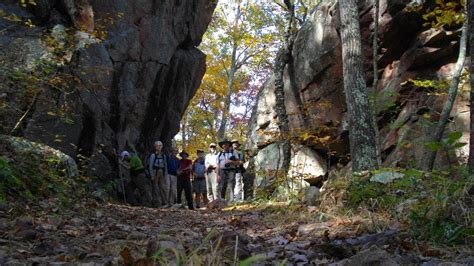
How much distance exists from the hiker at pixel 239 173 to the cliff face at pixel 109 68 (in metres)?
3.84

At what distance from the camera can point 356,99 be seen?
7887mm

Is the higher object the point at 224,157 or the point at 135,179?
the point at 224,157

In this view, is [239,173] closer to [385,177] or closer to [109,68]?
[109,68]

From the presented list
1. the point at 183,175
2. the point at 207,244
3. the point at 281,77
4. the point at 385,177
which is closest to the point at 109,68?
the point at 183,175

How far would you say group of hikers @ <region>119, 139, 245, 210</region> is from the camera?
12594 millimetres

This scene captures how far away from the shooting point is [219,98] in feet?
101

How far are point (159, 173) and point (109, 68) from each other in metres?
3.67

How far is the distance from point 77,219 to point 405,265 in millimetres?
3671

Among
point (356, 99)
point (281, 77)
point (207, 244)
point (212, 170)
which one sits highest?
point (281, 77)

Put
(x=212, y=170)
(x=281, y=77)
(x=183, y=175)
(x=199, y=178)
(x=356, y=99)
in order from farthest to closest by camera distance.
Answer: (x=281, y=77) → (x=212, y=170) → (x=199, y=178) → (x=183, y=175) → (x=356, y=99)

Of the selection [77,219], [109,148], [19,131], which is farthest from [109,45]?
[77,219]

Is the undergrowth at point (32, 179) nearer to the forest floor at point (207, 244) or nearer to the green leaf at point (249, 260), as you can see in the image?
the forest floor at point (207, 244)

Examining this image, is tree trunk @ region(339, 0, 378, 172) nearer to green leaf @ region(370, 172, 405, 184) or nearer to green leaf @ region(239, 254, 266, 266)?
green leaf @ region(370, 172, 405, 184)

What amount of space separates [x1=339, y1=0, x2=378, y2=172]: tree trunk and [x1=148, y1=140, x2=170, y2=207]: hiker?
6524mm
